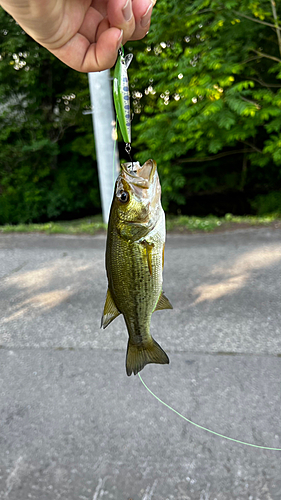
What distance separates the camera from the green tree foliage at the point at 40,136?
12.3 metres

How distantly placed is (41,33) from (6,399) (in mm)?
2754

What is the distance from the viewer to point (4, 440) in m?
2.84

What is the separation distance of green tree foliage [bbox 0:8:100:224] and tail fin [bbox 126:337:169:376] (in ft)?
39.8

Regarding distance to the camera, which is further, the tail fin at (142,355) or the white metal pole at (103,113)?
the white metal pole at (103,113)

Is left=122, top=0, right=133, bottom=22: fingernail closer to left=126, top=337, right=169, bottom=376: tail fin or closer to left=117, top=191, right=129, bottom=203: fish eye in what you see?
left=117, top=191, right=129, bottom=203: fish eye

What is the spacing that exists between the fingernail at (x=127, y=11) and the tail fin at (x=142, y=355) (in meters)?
1.23

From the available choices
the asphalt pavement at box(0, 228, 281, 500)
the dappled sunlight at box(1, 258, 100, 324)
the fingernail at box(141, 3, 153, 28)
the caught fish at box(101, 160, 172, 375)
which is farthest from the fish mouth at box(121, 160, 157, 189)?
A: the dappled sunlight at box(1, 258, 100, 324)

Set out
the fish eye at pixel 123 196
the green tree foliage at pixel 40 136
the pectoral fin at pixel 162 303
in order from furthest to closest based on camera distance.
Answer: the green tree foliage at pixel 40 136 < the pectoral fin at pixel 162 303 < the fish eye at pixel 123 196

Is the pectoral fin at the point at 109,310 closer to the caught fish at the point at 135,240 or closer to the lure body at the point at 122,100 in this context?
the caught fish at the point at 135,240

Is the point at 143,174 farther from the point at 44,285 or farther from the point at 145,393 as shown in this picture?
the point at 44,285

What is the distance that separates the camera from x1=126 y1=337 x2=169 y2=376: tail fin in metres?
1.51

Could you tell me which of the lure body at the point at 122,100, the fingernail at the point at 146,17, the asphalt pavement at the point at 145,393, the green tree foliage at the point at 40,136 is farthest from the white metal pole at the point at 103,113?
the green tree foliage at the point at 40,136

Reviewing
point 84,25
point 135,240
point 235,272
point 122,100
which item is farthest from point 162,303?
point 235,272

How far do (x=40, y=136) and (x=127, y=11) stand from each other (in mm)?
12384
